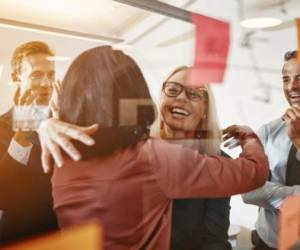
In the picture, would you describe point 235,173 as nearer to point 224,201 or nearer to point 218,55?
point 224,201

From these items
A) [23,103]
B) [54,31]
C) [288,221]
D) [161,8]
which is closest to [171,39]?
[161,8]

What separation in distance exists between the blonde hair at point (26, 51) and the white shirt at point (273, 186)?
2.37 ft

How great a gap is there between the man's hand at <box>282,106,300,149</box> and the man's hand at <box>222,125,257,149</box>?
0.17 meters

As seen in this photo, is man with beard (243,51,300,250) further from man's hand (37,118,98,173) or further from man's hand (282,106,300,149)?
man's hand (37,118,98,173)

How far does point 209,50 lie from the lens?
3.43 ft

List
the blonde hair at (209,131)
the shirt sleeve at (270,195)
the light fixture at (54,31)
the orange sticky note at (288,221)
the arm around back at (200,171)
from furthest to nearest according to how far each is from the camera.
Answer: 1. the orange sticky note at (288,221)
2. the shirt sleeve at (270,195)
3. the blonde hair at (209,131)
4. the arm around back at (200,171)
5. the light fixture at (54,31)

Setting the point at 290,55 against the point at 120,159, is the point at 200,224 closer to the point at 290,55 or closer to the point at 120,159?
the point at 120,159

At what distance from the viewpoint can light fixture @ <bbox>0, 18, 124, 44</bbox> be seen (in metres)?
0.72

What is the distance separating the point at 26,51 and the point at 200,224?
0.66m

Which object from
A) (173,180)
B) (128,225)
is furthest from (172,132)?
(128,225)

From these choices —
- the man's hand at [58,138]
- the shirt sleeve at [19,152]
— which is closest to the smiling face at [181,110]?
the man's hand at [58,138]

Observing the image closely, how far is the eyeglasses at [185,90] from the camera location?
3.13ft

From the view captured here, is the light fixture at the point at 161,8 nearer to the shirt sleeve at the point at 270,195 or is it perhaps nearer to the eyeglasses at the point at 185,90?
the eyeglasses at the point at 185,90

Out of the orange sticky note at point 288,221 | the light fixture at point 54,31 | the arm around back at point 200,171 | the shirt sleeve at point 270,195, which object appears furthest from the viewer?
the orange sticky note at point 288,221
